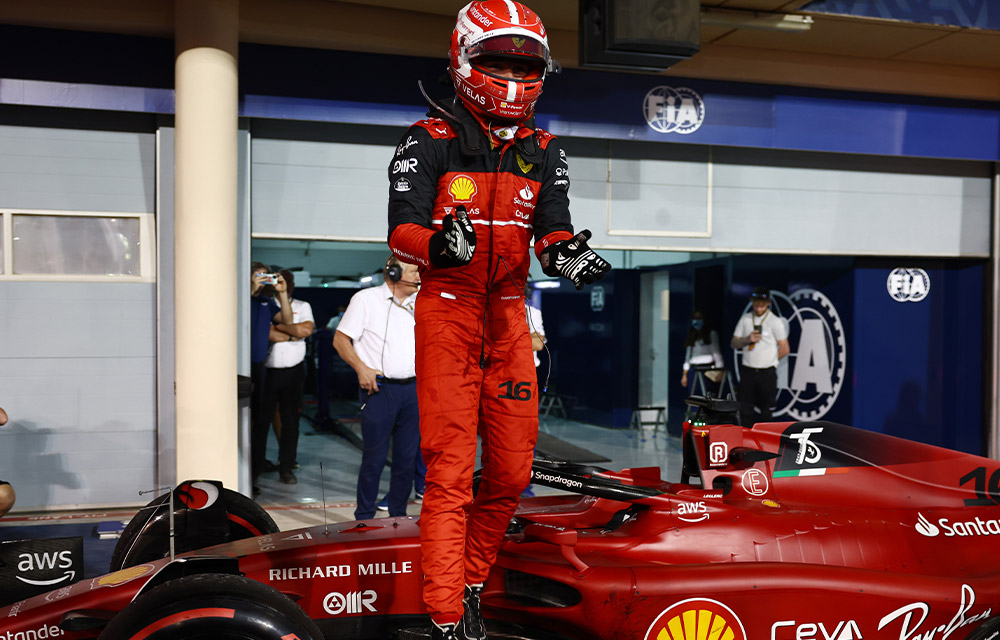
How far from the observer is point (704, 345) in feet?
29.8

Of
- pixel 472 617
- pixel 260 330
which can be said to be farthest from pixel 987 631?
pixel 260 330

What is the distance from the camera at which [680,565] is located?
2.51m

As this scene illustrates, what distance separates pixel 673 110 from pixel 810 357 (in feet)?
10.7

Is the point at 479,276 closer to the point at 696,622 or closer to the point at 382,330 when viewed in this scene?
the point at 696,622

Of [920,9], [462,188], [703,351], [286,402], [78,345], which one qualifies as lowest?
[286,402]

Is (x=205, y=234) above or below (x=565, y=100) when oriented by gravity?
below

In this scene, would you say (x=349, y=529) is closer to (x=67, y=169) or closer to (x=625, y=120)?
(x=67, y=169)

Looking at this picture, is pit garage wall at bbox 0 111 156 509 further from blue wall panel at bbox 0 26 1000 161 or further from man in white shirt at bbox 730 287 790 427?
man in white shirt at bbox 730 287 790 427

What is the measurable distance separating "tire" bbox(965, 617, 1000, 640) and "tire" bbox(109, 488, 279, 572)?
7.72 feet

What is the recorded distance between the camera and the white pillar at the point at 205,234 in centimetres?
521

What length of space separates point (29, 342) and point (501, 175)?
4392 mm

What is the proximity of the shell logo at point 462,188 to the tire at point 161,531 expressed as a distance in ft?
4.84

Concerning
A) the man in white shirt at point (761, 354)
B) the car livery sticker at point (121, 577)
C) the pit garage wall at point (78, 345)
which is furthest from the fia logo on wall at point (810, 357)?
the car livery sticker at point (121, 577)

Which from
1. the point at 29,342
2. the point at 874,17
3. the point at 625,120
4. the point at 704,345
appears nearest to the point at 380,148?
the point at 625,120
